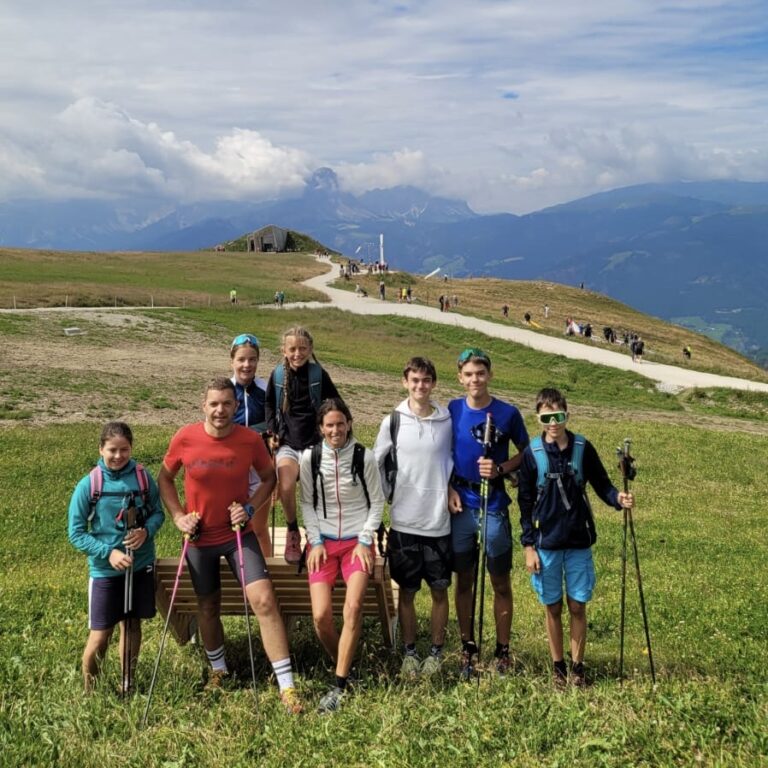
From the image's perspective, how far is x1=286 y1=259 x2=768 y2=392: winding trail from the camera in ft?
126

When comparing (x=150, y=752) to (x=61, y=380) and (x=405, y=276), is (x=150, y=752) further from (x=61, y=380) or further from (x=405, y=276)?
(x=405, y=276)

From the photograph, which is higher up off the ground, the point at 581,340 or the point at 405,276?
the point at 405,276

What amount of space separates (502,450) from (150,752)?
3742 millimetres

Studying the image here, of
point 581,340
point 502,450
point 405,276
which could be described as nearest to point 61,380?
point 502,450

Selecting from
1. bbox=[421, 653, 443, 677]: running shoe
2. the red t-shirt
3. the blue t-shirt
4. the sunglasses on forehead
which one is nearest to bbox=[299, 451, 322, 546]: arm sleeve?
the red t-shirt

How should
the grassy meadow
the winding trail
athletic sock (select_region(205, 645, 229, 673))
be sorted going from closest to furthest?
the grassy meadow → athletic sock (select_region(205, 645, 229, 673)) → the winding trail

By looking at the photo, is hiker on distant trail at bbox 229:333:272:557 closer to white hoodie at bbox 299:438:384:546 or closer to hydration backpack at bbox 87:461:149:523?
white hoodie at bbox 299:438:384:546

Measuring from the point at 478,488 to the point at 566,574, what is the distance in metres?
1.08

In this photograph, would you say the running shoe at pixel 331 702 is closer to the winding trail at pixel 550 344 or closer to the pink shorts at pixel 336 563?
the pink shorts at pixel 336 563

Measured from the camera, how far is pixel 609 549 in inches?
471

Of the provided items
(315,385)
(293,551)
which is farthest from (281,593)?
(315,385)

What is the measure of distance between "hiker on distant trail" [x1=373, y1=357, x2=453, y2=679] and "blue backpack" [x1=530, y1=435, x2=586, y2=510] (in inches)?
30.7

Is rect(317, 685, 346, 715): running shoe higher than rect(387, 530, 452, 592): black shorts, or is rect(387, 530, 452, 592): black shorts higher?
rect(387, 530, 452, 592): black shorts

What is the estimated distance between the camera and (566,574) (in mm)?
6652
